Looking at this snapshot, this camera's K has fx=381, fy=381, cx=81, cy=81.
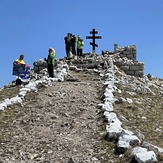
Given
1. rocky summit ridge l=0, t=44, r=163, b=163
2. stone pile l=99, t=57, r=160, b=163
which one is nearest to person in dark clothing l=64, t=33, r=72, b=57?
rocky summit ridge l=0, t=44, r=163, b=163

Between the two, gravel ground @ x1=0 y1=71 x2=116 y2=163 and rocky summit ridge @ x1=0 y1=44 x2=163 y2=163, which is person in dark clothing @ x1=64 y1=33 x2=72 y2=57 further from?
gravel ground @ x1=0 y1=71 x2=116 y2=163

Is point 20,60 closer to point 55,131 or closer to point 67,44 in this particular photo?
point 55,131

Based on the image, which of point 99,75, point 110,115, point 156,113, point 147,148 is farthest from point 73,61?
point 147,148

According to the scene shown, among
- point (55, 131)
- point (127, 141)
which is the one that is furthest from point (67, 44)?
point (127, 141)

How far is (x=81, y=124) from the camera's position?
1071 centimetres

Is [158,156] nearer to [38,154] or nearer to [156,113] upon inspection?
[38,154]

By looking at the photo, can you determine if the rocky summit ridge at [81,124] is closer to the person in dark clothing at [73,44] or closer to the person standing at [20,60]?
the person standing at [20,60]

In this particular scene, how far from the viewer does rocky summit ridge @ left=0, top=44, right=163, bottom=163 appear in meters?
8.11

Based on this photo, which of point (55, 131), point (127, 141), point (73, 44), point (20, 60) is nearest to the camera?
point (127, 141)

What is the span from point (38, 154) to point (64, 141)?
39.1 inches

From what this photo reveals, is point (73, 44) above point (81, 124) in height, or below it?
above

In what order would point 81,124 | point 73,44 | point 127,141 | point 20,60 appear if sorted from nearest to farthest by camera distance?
1. point 127,141
2. point 81,124
3. point 20,60
4. point 73,44

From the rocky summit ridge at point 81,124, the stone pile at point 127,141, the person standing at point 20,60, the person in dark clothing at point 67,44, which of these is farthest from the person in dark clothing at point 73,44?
the stone pile at point 127,141

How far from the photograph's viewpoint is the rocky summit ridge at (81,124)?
8109mm
